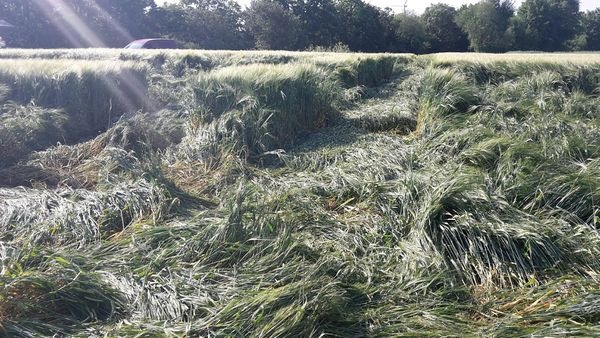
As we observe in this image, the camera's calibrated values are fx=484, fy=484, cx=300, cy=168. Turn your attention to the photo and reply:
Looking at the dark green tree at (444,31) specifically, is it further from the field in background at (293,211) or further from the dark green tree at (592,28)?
the field in background at (293,211)

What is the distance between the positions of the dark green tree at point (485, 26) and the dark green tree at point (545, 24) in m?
1.65

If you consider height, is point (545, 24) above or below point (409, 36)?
above

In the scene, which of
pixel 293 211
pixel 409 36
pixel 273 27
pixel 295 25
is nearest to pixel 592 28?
pixel 409 36

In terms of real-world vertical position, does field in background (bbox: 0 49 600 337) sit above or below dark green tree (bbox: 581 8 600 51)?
below

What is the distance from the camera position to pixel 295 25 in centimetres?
3183

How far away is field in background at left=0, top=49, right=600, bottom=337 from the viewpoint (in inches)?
99.2

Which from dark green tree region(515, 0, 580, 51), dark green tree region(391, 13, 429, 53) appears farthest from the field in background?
dark green tree region(515, 0, 580, 51)

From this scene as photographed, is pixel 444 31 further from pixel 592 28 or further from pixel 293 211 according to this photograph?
pixel 293 211

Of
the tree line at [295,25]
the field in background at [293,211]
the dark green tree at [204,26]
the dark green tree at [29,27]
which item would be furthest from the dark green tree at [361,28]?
the field in background at [293,211]

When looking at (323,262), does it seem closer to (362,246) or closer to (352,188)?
(362,246)

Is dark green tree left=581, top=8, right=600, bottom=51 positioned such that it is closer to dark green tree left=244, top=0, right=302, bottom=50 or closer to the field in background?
dark green tree left=244, top=0, right=302, bottom=50

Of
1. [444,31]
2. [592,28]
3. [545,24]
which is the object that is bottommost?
[444,31]

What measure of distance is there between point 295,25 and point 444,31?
1474cm

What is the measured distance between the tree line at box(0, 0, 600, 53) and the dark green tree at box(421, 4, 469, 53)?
8cm
